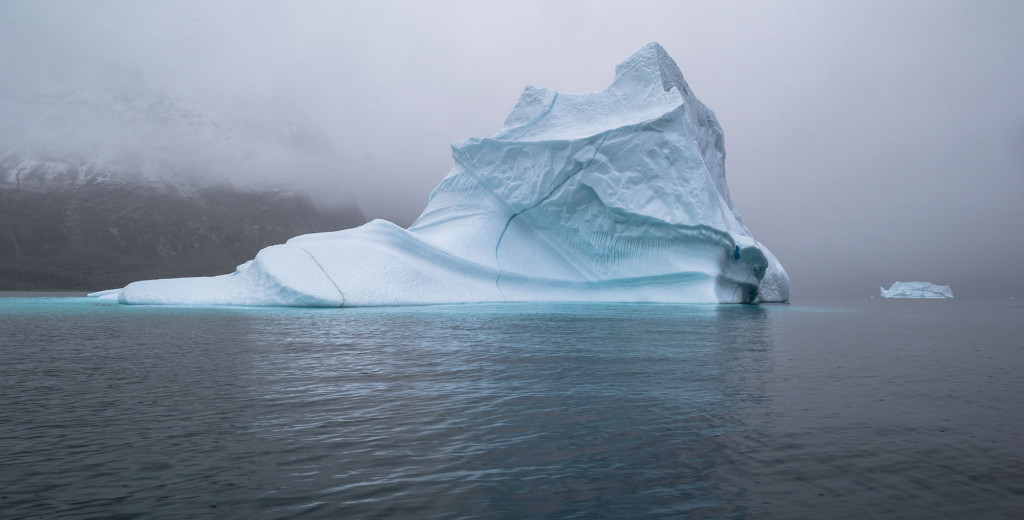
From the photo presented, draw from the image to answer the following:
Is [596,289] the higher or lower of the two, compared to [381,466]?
higher

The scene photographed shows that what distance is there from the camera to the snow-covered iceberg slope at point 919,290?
60812 millimetres

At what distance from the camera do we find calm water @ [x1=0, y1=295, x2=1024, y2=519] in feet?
8.61

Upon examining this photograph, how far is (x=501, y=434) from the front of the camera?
3711mm

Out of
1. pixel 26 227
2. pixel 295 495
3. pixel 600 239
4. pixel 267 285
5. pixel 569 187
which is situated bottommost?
pixel 295 495

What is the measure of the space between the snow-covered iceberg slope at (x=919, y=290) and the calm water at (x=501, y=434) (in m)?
65.8

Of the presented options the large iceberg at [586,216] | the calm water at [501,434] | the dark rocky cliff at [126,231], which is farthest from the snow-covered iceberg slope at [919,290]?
the dark rocky cliff at [126,231]

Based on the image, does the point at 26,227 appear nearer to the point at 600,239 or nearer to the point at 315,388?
the point at 600,239

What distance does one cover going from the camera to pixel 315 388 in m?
5.08

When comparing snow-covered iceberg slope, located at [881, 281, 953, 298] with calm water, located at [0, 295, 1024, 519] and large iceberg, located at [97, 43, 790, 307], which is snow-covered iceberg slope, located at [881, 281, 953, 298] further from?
calm water, located at [0, 295, 1024, 519]

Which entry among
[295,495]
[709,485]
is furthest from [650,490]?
[295,495]

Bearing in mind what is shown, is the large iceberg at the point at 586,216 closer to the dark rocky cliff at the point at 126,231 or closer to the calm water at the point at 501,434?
the calm water at the point at 501,434

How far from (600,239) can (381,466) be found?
21.7 meters

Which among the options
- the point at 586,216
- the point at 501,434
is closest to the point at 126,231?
the point at 586,216

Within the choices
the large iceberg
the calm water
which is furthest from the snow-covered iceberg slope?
the calm water
